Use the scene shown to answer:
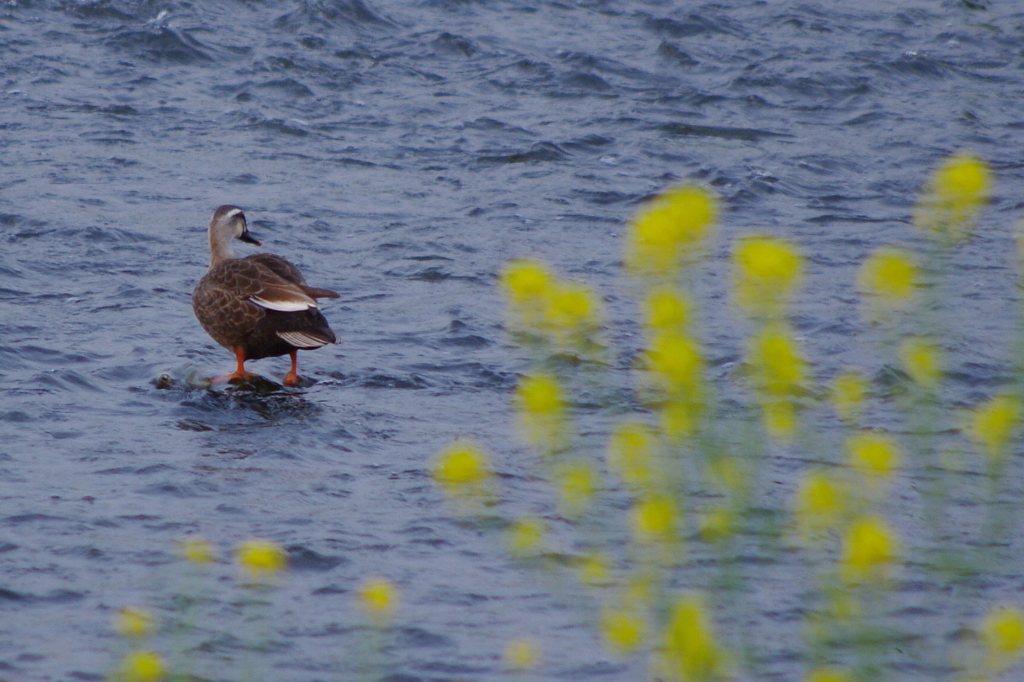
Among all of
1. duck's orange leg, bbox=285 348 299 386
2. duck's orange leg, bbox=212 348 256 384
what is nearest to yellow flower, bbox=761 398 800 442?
duck's orange leg, bbox=285 348 299 386

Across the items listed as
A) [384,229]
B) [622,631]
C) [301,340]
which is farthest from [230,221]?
[622,631]

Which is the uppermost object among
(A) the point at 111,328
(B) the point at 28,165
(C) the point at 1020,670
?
(B) the point at 28,165

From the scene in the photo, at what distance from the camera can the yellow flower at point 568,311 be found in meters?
2.98

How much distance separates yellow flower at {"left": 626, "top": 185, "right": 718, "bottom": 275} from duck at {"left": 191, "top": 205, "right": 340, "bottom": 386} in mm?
5327

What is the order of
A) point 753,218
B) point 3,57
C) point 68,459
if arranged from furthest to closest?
point 3,57, point 753,218, point 68,459

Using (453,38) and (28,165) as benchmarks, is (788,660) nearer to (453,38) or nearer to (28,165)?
(28,165)

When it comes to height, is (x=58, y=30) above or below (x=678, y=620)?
above

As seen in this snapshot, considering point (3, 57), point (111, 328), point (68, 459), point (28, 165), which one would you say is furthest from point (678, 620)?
point (3, 57)

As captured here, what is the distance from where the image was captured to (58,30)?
1582 cm

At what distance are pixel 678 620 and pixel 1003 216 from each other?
1021cm

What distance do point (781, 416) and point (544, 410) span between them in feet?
1.59

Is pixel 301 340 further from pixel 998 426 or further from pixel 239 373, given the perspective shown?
pixel 998 426

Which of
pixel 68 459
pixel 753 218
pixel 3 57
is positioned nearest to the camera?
pixel 68 459

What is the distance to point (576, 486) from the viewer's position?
2.93 metres
